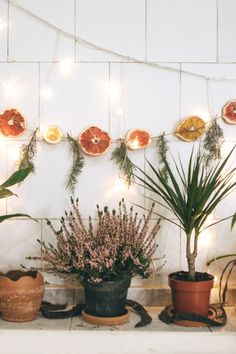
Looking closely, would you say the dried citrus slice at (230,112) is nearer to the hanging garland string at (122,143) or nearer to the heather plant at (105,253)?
the hanging garland string at (122,143)

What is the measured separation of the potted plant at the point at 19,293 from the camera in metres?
2.18

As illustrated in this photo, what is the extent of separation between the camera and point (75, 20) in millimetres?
2527

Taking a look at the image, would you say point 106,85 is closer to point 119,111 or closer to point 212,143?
point 119,111

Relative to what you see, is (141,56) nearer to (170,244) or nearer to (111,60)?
(111,60)

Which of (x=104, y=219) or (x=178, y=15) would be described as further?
(x=178, y=15)

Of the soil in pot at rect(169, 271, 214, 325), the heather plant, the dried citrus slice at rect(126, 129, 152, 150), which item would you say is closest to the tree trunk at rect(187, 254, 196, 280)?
the soil in pot at rect(169, 271, 214, 325)

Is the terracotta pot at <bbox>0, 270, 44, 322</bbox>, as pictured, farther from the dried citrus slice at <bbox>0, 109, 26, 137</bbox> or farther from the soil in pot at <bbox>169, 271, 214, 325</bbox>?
the dried citrus slice at <bbox>0, 109, 26, 137</bbox>

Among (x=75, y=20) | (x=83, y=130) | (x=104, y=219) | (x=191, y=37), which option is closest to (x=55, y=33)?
(x=75, y=20)

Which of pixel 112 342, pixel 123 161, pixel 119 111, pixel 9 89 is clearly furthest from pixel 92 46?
pixel 112 342

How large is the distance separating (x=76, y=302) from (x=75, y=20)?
1.46 metres

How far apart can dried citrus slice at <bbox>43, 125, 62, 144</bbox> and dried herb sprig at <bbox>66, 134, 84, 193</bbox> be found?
0.05m

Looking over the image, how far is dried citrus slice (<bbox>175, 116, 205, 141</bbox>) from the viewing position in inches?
98.6

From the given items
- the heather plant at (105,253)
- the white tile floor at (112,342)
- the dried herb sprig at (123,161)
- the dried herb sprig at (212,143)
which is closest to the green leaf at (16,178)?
the heather plant at (105,253)

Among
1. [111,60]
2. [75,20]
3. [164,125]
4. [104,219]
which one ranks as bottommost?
[104,219]
